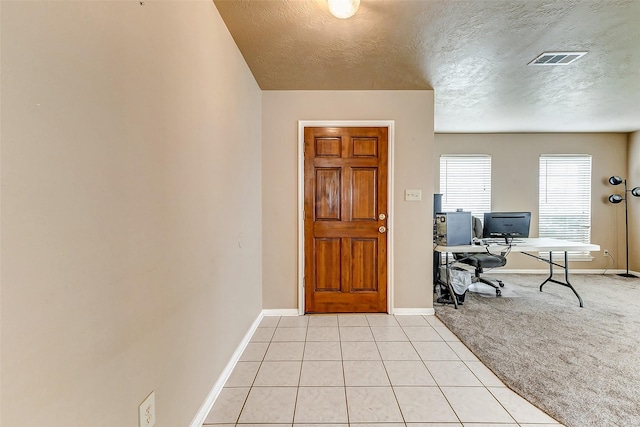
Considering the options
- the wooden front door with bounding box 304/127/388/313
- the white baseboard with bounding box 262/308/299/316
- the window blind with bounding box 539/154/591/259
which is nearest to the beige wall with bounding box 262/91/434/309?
the white baseboard with bounding box 262/308/299/316

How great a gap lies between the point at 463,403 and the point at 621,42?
3.05m

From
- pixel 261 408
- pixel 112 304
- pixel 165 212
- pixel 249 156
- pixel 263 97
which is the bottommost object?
pixel 261 408

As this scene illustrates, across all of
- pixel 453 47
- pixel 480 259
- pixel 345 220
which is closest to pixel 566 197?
pixel 480 259

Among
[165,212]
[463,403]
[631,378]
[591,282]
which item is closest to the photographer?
[165,212]

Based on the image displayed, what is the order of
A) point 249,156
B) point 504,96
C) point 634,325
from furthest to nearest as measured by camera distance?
point 504,96, point 634,325, point 249,156

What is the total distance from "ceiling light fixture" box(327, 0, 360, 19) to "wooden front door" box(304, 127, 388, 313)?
1407 millimetres

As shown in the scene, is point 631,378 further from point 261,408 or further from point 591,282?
point 591,282

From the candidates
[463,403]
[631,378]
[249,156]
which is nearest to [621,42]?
[631,378]

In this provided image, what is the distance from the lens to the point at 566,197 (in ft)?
16.4

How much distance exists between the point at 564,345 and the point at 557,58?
2.56 metres

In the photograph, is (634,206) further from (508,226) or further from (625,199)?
(508,226)

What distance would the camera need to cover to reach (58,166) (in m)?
0.74

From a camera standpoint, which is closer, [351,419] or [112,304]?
[112,304]

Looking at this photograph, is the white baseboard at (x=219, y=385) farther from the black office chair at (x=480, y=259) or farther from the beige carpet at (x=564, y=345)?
the black office chair at (x=480, y=259)
